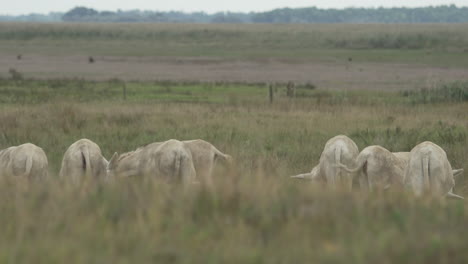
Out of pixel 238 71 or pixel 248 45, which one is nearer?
pixel 238 71

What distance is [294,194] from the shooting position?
23.9 ft

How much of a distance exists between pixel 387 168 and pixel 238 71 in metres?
45.6

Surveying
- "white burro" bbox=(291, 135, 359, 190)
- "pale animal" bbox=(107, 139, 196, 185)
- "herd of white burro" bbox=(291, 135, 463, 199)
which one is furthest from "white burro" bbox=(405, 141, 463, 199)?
"pale animal" bbox=(107, 139, 196, 185)

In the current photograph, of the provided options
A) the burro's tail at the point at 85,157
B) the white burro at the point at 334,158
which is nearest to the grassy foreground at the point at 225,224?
the burro's tail at the point at 85,157

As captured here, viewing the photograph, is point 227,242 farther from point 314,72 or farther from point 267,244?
point 314,72

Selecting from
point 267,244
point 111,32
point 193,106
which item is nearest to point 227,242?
point 267,244

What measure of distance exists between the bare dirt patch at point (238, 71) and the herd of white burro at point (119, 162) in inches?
1263

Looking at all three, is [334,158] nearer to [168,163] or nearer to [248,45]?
[168,163]

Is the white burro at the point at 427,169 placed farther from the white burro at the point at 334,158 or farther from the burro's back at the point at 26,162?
the burro's back at the point at 26,162

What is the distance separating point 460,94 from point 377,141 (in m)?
11.6

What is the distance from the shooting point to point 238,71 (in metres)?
58.0

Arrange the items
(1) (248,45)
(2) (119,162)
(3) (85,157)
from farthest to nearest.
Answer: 1. (1) (248,45)
2. (2) (119,162)
3. (3) (85,157)

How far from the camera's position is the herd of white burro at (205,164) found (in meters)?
12.0

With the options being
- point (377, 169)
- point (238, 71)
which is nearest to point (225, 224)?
point (377, 169)
